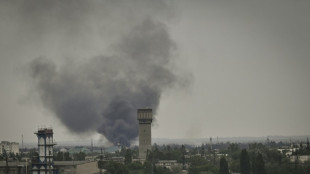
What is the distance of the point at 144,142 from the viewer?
11394 centimetres

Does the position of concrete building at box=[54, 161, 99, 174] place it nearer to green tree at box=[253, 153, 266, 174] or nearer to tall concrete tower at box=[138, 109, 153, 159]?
green tree at box=[253, 153, 266, 174]

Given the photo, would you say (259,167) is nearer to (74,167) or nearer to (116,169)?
(116,169)

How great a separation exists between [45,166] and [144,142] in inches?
2811

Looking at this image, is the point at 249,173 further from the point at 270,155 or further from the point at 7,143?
the point at 7,143

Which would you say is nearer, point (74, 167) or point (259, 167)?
point (259, 167)

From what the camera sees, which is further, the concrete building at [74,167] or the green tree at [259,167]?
the concrete building at [74,167]

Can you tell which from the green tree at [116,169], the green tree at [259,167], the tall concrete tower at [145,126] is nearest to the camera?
the green tree at [259,167]

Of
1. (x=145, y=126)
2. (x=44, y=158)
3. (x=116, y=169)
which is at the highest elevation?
(x=145, y=126)

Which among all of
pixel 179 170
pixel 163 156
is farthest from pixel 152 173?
pixel 163 156

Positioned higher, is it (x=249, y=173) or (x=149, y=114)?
(x=149, y=114)

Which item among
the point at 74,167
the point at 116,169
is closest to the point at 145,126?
the point at 116,169

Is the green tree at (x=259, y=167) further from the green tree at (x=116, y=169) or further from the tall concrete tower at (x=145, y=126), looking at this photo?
the tall concrete tower at (x=145, y=126)

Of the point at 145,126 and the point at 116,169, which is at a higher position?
the point at 145,126

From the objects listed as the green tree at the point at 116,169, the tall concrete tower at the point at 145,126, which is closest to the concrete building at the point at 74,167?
the green tree at the point at 116,169
